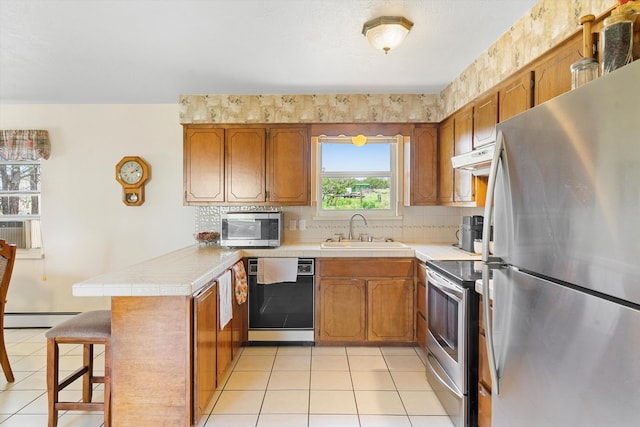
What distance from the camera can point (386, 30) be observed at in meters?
2.07

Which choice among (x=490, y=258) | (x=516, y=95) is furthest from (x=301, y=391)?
(x=516, y=95)

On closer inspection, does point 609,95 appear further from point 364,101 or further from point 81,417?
point 81,417

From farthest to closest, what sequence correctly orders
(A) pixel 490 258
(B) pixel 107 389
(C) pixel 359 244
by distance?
1. (C) pixel 359 244
2. (B) pixel 107 389
3. (A) pixel 490 258

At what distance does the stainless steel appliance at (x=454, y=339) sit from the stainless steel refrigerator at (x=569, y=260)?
0.52 m

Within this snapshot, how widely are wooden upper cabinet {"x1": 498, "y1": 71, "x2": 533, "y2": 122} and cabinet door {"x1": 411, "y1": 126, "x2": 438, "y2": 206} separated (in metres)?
1.21

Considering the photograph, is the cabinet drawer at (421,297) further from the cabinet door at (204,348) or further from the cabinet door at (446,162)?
the cabinet door at (204,348)

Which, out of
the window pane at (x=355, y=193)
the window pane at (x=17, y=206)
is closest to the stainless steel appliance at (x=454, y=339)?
the window pane at (x=355, y=193)

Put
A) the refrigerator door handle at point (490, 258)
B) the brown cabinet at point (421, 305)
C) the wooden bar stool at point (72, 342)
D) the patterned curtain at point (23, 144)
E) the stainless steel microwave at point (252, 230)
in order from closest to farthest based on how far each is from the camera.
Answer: the refrigerator door handle at point (490, 258), the wooden bar stool at point (72, 342), the brown cabinet at point (421, 305), the stainless steel microwave at point (252, 230), the patterned curtain at point (23, 144)

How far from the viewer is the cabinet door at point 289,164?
351cm

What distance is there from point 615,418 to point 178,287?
5.82 ft

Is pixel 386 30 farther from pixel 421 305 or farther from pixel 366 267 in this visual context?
pixel 421 305

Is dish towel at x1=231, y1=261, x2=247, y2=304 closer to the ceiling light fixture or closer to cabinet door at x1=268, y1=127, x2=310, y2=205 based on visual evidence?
cabinet door at x1=268, y1=127, x2=310, y2=205

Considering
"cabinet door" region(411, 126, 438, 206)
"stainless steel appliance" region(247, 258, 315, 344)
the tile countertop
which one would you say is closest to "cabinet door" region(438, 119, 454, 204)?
"cabinet door" region(411, 126, 438, 206)

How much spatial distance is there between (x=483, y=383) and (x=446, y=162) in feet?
6.93
